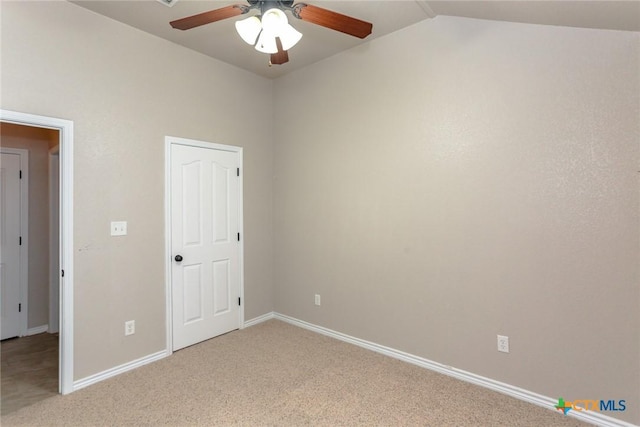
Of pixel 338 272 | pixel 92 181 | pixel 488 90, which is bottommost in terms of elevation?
pixel 338 272

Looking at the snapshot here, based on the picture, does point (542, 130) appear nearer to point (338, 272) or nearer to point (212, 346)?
point (338, 272)

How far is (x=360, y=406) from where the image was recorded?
223cm

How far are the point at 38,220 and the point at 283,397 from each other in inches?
137

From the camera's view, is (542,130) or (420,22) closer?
(542,130)

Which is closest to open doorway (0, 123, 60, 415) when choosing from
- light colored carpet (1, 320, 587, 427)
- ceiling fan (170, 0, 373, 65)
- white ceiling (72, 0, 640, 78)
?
light colored carpet (1, 320, 587, 427)

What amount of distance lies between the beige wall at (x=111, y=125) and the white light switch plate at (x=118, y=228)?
44mm

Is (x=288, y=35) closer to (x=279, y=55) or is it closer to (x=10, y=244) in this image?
(x=279, y=55)

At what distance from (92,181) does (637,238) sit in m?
3.80

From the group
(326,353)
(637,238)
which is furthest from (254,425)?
(637,238)

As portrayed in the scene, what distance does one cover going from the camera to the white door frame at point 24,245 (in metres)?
3.55

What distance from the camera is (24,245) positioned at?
357 centimetres

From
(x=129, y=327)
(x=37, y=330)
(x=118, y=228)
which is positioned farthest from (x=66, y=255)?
(x=37, y=330)

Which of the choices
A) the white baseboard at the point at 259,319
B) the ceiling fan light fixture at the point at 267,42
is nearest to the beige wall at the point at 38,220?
the white baseboard at the point at 259,319

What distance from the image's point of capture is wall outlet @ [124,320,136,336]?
2.76m
